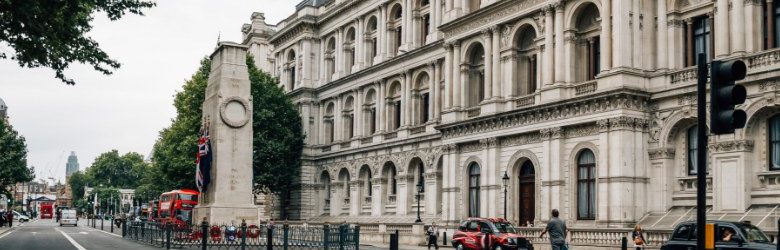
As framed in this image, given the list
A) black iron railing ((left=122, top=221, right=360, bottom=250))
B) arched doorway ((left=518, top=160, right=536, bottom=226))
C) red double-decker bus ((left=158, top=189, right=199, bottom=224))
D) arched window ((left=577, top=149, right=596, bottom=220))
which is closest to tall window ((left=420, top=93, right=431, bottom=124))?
arched doorway ((left=518, top=160, right=536, bottom=226))

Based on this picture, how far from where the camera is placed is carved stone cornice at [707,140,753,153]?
108 ft

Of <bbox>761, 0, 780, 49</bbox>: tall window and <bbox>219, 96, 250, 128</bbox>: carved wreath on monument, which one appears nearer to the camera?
<bbox>761, 0, 780, 49</bbox>: tall window

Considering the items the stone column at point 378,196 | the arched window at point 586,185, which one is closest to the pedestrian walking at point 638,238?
the arched window at point 586,185

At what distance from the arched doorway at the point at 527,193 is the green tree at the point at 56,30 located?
917 inches

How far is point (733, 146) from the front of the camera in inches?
1305

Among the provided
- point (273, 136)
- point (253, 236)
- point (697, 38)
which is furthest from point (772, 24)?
point (273, 136)

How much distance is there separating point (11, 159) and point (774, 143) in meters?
60.8

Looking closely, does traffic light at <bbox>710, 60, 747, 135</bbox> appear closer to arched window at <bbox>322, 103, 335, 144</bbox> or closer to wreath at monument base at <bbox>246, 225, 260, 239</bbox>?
wreath at monument base at <bbox>246, 225, 260, 239</bbox>

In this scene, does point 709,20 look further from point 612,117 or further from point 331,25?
point 331,25

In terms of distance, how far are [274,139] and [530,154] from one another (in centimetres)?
2794

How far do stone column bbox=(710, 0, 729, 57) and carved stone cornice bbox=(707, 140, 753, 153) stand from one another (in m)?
3.31

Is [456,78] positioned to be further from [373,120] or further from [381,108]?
[373,120]

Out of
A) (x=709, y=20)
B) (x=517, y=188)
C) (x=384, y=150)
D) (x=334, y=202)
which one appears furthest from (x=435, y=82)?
(x=709, y=20)

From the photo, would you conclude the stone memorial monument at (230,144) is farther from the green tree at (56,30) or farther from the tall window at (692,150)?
the tall window at (692,150)
